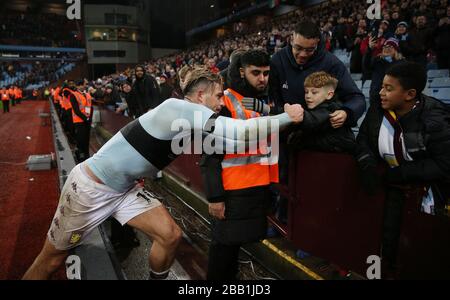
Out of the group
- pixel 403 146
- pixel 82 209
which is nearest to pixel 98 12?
pixel 82 209

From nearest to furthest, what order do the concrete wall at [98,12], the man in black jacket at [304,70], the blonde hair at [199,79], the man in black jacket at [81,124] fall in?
1. the blonde hair at [199,79]
2. the man in black jacket at [304,70]
3. the man in black jacket at [81,124]
4. the concrete wall at [98,12]

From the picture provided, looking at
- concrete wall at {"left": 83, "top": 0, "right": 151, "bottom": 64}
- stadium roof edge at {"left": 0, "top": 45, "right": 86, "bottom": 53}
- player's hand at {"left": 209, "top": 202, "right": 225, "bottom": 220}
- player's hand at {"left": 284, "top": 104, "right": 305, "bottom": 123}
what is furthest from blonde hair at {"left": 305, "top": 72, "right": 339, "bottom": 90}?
stadium roof edge at {"left": 0, "top": 45, "right": 86, "bottom": 53}

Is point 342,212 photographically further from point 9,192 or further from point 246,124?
point 9,192

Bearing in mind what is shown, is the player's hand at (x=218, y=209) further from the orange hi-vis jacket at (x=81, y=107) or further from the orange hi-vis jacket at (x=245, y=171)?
the orange hi-vis jacket at (x=81, y=107)

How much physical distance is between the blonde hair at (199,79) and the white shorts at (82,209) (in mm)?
950

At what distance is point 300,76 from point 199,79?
1.13 metres

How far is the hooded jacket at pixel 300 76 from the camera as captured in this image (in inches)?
111

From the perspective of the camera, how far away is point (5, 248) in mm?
3777

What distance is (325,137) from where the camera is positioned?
108 inches

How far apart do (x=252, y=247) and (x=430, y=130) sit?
222 cm

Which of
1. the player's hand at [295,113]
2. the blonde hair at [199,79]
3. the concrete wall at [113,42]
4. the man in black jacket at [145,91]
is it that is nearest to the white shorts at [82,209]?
the blonde hair at [199,79]

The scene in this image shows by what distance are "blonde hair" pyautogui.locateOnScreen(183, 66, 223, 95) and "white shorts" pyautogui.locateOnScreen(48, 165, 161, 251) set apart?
95 cm
